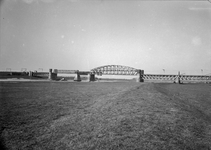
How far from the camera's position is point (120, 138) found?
4551 mm

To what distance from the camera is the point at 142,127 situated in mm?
5254

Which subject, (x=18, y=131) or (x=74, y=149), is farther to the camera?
(x=18, y=131)

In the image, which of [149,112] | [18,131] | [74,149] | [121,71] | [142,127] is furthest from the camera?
[121,71]

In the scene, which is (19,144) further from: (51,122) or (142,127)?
(142,127)

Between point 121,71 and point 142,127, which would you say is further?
point 121,71

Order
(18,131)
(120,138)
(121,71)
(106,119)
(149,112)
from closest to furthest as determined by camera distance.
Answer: (120,138) < (18,131) < (106,119) < (149,112) < (121,71)

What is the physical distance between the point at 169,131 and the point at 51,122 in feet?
19.4

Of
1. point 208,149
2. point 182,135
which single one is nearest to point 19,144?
point 182,135

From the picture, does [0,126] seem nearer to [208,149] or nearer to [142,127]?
[142,127]

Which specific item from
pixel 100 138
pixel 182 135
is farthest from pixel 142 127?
pixel 100 138

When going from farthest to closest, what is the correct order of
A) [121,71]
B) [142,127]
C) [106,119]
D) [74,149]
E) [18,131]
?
[121,71] < [106,119] < [18,131] < [142,127] < [74,149]

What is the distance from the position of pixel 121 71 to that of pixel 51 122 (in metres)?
153

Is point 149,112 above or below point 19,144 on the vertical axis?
above

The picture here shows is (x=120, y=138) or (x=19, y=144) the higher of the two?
(x=120, y=138)
